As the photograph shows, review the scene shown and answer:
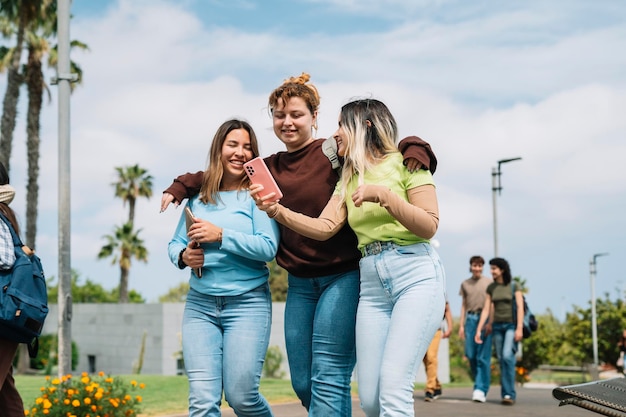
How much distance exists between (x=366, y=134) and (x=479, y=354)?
8386 mm

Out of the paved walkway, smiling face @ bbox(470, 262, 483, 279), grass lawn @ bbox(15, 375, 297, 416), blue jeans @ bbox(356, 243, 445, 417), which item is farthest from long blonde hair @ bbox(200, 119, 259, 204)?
smiling face @ bbox(470, 262, 483, 279)

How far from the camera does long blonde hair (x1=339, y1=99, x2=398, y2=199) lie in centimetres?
437

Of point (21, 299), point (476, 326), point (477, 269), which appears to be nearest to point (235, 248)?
point (21, 299)

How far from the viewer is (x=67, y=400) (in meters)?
8.28

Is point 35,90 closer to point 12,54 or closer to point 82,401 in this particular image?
point 12,54

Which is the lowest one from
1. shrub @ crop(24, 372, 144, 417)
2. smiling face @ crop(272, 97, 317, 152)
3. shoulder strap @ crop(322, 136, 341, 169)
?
shrub @ crop(24, 372, 144, 417)

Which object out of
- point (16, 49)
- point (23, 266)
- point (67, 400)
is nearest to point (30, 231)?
point (16, 49)

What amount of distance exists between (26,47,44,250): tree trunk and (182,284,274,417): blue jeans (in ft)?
97.9

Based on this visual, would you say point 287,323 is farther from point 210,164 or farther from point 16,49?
point 16,49

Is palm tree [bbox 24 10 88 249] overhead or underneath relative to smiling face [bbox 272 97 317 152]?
overhead

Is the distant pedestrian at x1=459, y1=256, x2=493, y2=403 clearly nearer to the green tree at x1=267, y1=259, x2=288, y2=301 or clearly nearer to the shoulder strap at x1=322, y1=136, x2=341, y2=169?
the shoulder strap at x1=322, y1=136, x2=341, y2=169

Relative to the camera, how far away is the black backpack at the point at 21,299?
4.97 meters

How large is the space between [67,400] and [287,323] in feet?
14.1

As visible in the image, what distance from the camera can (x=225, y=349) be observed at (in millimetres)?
4664
